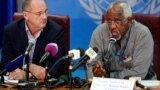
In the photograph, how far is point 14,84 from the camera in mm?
2742

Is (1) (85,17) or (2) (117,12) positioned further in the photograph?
(1) (85,17)

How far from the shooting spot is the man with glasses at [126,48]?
3.10 metres

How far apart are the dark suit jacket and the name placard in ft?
3.23

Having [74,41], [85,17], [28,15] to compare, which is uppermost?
[28,15]

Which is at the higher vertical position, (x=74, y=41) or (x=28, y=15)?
(x=28, y=15)

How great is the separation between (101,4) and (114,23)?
1.88 meters

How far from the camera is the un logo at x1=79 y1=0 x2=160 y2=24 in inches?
191

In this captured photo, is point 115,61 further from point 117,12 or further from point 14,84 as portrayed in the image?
point 14,84

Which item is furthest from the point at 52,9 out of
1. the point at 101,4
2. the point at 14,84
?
the point at 14,84

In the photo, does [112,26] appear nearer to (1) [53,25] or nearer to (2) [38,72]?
(1) [53,25]

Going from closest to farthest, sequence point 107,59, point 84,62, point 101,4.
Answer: point 84,62
point 107,59
point 101,4

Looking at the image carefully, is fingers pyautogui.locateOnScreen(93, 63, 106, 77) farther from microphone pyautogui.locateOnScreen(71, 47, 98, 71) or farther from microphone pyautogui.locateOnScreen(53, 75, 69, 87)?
microphone pyautogui.locateOnScreen(71, 47, 98, 71)

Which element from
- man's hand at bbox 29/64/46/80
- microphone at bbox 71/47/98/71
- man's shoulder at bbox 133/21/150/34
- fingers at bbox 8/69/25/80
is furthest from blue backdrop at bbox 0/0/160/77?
microphone at bbox 71/47/98/71

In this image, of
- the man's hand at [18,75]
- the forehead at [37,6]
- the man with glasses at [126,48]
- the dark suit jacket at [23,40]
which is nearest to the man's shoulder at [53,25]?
the dark suit jacket at [23,40]
